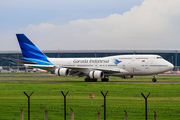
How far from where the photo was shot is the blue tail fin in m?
53.0

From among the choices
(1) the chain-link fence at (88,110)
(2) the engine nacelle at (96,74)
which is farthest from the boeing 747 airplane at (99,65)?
(1) the chain-link fence at (88,110)

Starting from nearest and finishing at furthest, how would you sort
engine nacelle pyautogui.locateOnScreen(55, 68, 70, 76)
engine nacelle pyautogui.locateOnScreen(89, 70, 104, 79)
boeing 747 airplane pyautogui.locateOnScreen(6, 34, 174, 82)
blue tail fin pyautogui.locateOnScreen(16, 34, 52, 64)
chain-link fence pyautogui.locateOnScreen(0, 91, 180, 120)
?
chain-link fence pyautogui.locateOnScreen(0, 91, 180, 120), engine nacelle pyautogui.locateOnScreen(89, 70, 104, 79), boeing 747 airplane pyautogui.locateOnScreen(6, 34, 174, 82), engine nacelle pyautogui.locateOnScreen(55, 68, 70, 76), blue tail fin pyautogui.locateOnScreen(16, 34, 52, 64)

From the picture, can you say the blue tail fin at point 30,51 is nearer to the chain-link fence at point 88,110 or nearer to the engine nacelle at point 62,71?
the engine nacelle at point 62,71

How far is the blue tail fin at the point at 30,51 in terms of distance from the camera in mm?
53031

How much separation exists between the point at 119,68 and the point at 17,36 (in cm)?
1922

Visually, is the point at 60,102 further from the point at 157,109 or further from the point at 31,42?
the point at 31,42

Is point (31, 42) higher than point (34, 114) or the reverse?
higher

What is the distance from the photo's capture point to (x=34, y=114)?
1700 cm

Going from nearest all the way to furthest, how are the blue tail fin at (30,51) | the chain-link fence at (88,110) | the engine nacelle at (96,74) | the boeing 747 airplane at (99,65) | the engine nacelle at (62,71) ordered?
the chain-link fence at (88,110) < the engine nacelle at (96,74) < the boeing 747 airplane at (99,65) < the engine nacelle at (62,71) < the blue tail fin at (30,51)

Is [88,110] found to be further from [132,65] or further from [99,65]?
[99,65]

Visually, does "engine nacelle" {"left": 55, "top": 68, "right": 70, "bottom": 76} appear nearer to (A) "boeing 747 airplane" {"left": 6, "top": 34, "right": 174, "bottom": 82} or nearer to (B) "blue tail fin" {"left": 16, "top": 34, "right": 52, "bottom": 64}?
(A) "boeing 747 airplane" {"left": 6, "top": 34, "right": 174, "bottom": 82}

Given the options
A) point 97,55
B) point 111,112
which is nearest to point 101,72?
point 111,112

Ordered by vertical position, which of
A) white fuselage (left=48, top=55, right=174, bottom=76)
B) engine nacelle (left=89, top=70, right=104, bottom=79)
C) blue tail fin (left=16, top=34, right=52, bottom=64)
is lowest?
engine nacelle (left=89, top=70, right=104, bottom=79)

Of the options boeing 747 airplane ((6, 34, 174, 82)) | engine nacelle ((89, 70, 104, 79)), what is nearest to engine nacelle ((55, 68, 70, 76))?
boeing 747 airplane ((6, 34, 174, 82))
